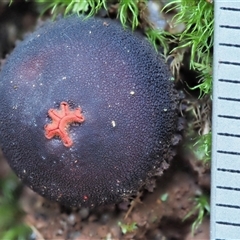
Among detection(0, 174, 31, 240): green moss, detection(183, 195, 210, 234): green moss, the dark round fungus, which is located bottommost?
detection(0, 174, 31, 240): green moss

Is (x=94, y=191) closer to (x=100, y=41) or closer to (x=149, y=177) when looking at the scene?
(x=149, y=177)

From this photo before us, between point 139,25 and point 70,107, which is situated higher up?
point 139,25

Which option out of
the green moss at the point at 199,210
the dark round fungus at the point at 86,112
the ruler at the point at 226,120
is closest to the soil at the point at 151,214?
the green moss at the point at 199,210

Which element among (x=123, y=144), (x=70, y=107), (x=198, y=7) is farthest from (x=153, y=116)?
(x=198, y=7)

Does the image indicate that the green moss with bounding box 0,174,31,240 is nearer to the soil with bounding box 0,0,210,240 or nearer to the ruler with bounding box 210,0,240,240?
the soil with bounding box 0,0,210,240

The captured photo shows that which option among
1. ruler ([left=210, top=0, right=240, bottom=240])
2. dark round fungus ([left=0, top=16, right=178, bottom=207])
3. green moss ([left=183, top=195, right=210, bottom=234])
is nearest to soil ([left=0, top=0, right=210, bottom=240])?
green moss ([left=183, top=195, right=210, bottom=234])

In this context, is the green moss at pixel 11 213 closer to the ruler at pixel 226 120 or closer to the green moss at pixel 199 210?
the green moss at pixel 199 210

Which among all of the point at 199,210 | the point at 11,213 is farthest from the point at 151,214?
the point at 11,213
